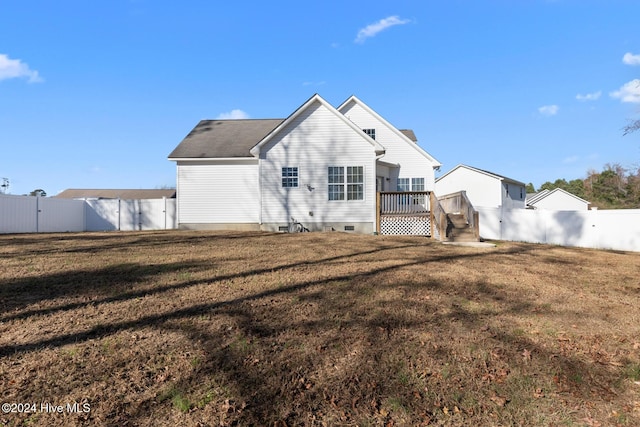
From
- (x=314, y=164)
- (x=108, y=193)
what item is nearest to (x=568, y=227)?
(x=314, y=164)

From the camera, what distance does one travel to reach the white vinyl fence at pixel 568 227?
1447 cm

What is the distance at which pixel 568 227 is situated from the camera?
1583 cm

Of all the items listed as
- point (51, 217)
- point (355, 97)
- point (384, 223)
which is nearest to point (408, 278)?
point (384, 223)

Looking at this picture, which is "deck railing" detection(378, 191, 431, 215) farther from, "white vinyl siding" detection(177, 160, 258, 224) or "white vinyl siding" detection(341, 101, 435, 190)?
"white vinyl siding" detection(177, 160, 258, 224)

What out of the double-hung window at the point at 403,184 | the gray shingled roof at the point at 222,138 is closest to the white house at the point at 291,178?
the gray shingled roof at the point at 222,138

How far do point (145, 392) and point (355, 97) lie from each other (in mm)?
20127

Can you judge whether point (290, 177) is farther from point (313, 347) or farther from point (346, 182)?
point (313, 347)

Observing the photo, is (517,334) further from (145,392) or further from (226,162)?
(226,162)

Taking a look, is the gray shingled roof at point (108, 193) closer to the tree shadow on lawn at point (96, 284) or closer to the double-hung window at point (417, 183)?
the double-hung window at point (417, 183)

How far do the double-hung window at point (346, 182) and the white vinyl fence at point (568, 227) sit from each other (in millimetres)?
6400

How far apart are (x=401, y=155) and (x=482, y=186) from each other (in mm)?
15379

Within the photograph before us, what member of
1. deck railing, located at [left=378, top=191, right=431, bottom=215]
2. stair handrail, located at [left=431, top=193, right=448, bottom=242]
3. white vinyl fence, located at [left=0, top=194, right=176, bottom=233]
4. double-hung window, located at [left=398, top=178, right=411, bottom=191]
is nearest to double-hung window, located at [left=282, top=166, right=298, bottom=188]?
deck railing, located at [left=378, top=191, right=431, bottom=215]

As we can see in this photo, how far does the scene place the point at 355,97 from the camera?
2123 cm

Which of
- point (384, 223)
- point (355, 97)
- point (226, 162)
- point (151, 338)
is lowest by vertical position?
point (151, 338)
